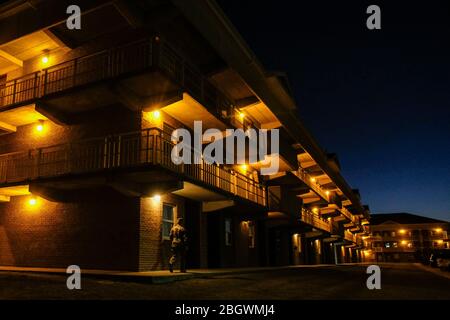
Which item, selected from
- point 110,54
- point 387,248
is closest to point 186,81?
point 110,54

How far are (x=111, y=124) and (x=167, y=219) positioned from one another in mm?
4250

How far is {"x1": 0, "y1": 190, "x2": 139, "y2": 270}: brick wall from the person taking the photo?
592 inches

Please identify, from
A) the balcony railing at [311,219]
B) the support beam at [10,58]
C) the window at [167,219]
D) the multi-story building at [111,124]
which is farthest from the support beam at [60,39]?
Answer: the balcony railing at [311,219]

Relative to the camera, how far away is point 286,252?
110ft

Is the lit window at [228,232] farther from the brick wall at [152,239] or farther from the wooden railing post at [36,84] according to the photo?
the wooden railing post at [36,84]

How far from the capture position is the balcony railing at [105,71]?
14922 millimetres

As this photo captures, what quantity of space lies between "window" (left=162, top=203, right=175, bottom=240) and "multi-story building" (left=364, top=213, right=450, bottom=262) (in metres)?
97.4

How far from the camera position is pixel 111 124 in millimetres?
16062

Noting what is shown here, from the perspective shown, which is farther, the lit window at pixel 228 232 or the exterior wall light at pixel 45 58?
the lit window at pixel 228 232

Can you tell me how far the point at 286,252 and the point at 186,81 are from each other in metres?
19.8

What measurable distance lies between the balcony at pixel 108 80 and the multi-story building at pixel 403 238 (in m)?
100

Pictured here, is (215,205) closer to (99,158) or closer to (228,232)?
(228,232)

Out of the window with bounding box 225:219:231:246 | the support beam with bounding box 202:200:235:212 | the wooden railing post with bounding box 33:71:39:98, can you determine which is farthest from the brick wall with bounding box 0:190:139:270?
the window with bounding box 225:219:231:246
